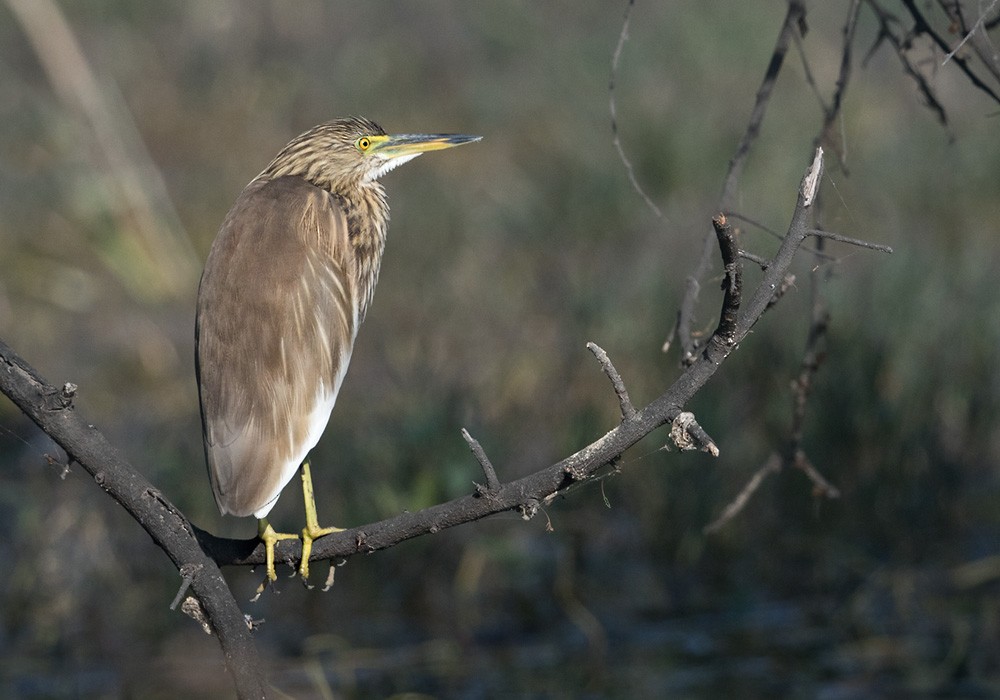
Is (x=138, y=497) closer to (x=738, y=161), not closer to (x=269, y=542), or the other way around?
(x=269, y=542)

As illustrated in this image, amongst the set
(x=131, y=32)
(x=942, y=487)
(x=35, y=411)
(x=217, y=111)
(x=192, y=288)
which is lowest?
(x=35, y=411)

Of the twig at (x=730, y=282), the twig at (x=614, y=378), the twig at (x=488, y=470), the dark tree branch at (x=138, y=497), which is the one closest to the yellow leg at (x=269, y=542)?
the dark tree branch at (x=138, y=497)

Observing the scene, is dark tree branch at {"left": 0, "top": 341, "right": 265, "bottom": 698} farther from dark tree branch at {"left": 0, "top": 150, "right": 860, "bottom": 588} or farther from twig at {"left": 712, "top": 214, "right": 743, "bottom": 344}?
twig at {"left": 712, "top": 214, "right": 743, "bottom": 344}

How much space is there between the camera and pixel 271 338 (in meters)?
3.12

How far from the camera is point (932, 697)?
460 centimetres

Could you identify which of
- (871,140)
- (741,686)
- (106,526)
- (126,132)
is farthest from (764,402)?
(126,132)

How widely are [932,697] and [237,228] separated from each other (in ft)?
8.95

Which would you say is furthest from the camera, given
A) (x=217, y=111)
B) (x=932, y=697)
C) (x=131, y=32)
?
(x=131, y=32)

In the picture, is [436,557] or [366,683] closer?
[366,683]

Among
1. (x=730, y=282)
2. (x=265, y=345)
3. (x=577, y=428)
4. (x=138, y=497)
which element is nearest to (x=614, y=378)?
(x=730, y=282)

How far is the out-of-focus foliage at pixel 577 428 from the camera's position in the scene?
5.01 metres

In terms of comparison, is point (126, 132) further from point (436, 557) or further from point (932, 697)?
point (932, 697)

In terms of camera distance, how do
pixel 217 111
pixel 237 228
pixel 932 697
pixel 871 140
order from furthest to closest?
pixel 217 111 → pixel 871 140 → pixel 932 697 → pixel 237 228

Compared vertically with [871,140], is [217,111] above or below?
above
